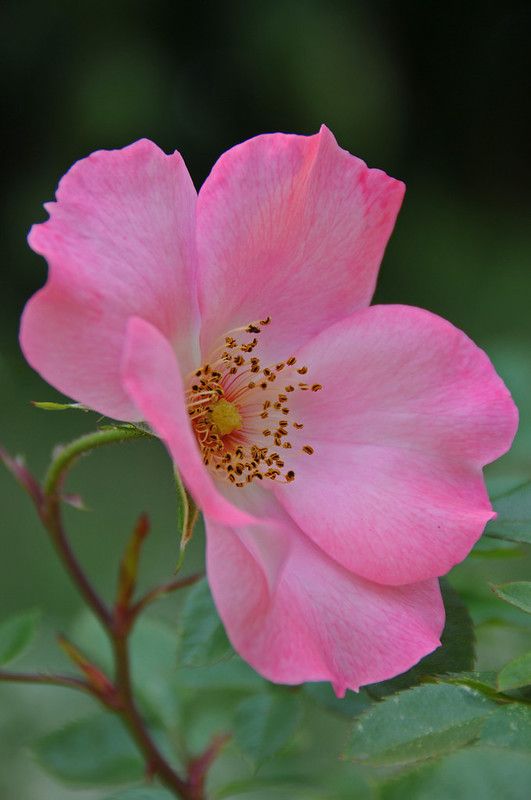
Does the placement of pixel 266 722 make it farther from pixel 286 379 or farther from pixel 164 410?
pixel 164 410

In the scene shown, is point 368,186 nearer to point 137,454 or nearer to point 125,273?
point 125,273

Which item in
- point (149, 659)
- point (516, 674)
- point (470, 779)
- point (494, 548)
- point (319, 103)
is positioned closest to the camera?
point (470, 779)

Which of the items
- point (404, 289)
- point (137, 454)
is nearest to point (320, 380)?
point (137, 454)

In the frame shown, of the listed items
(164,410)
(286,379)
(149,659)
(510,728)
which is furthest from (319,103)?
(510,728)

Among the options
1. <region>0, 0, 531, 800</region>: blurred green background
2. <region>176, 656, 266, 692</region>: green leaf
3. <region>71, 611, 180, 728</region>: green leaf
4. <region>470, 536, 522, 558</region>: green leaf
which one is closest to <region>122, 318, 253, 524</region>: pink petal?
<region>470, 536, 522, 558</region>: green leaf

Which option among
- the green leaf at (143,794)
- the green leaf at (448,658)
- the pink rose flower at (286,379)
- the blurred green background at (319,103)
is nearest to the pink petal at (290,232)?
the pink rose flower at (286,379)

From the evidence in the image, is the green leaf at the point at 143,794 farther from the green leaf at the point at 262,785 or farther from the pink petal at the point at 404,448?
the pink petal at the point at 404,448
